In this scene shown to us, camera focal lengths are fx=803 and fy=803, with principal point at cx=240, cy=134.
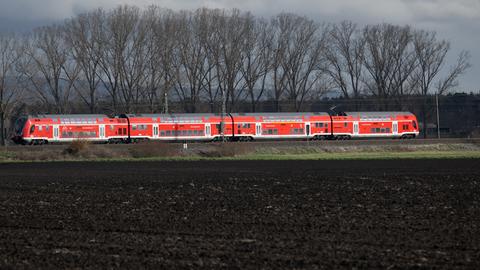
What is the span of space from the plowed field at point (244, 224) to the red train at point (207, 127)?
118ft

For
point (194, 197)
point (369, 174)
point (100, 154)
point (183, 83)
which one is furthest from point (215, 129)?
point (194, 197)

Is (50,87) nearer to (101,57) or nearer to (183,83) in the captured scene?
(101,57)

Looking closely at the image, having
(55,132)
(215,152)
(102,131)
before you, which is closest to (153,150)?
(215,152)

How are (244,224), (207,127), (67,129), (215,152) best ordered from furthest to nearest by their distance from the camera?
(207,127) → (67,129) → (215,152) → (244,224)

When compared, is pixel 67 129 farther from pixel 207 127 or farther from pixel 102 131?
pixel 207 127

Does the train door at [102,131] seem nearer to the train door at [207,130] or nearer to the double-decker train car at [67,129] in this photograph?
the double-decker train car at [67,129]

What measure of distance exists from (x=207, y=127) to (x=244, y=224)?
173 feet

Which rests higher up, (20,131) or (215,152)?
(20,131)

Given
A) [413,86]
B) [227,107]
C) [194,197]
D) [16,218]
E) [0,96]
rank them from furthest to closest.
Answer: [413,86], [227,107], [0,96], [194,197], [16,218]

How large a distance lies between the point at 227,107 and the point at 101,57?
16.2 m

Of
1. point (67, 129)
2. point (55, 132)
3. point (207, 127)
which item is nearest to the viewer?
point (55, 132)

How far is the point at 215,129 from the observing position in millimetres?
69625

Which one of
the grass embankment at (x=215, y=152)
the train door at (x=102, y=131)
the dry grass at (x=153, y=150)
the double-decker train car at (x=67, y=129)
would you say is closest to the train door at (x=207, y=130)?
the double-decker train car at (x=67, y=129)

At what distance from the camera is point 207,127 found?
69625mm
